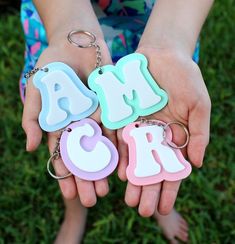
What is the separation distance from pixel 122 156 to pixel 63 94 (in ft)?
0.87

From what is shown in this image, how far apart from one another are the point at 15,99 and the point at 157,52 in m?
1.03

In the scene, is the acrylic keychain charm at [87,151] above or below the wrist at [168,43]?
below

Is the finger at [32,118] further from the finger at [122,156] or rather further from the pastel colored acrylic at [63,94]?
the finger at [122,156]

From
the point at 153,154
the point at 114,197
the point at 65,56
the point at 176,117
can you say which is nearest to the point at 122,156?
the point at 153,154

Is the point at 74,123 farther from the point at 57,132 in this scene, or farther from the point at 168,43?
the point at 168,43

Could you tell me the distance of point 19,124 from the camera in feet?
7.35

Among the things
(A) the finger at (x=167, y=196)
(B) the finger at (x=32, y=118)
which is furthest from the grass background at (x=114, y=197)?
(B) the finger at (x=32, y=118)

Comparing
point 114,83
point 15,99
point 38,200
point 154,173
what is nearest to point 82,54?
point 114,83

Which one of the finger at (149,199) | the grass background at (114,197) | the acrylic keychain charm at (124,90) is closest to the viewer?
the finger at (149,199)

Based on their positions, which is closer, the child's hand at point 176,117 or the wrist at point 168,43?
the child's hand at point 176,117

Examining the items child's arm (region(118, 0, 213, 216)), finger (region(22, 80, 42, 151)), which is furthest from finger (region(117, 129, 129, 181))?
finger (region(22, 80, 42, 151))

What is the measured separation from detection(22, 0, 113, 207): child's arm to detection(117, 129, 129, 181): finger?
3cm

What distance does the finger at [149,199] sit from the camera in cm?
139

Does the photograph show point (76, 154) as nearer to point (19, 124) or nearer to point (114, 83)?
point (114, 83)
